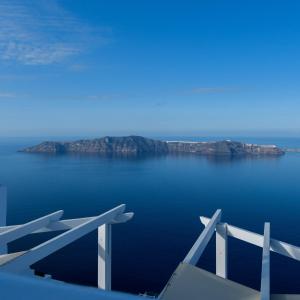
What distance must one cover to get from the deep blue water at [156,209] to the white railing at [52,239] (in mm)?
16806

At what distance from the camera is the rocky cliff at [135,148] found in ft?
328

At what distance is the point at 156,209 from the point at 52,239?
32.5 m

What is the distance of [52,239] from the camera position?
3.74 metres

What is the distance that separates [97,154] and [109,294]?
312ft

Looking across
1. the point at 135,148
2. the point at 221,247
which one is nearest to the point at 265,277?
the point at 221,247

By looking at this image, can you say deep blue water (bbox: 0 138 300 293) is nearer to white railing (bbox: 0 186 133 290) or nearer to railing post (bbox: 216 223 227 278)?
white railing (bbox: 0 186 133 290)

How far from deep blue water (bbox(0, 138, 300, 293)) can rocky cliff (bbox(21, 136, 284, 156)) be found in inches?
1217

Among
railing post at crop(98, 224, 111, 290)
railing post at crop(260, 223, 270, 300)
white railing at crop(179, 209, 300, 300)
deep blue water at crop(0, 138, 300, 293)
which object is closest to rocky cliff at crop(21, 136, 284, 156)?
deep blue water at crop(0, 138, 300, 293)

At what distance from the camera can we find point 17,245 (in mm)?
25328

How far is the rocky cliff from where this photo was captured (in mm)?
99850

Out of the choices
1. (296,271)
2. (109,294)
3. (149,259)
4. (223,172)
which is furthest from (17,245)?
(223,172)

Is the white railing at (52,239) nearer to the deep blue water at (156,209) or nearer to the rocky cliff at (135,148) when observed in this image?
the deep blue water at (156,209)

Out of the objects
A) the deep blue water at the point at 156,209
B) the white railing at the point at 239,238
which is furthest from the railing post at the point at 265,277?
the deep blue water at the point at 156,209

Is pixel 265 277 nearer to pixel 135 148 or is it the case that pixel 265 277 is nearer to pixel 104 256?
pixel 104 256
